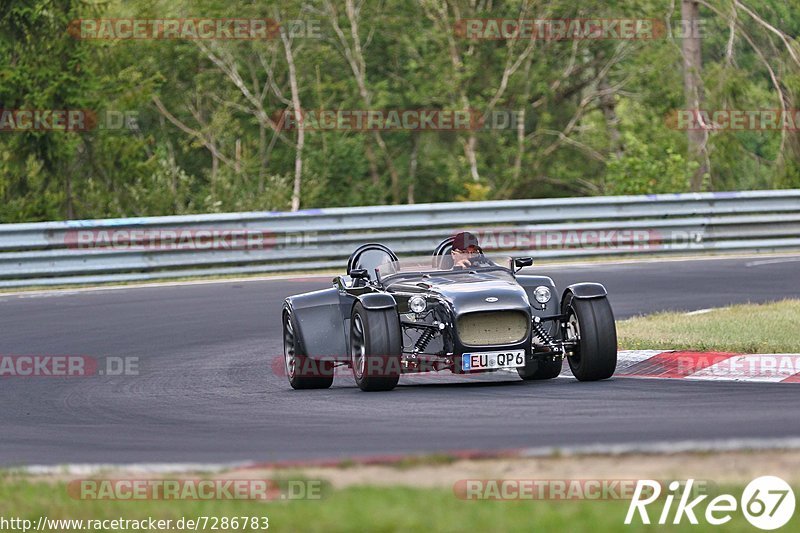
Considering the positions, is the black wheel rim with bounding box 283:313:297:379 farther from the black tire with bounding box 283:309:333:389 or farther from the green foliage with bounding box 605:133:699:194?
the green foliage with bounding box 605:133:699:194

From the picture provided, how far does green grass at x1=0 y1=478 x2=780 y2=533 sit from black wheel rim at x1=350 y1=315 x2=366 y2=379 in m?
4.41

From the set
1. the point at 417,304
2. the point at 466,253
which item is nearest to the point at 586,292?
the point at 417,304

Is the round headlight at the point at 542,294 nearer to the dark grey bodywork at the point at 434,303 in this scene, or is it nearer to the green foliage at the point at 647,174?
the dark grey bodywork at the point at 434,303

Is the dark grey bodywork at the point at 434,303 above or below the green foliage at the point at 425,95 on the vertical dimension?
below

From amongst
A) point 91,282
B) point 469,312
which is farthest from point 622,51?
point 469,312

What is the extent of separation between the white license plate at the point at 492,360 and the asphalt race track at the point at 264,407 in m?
0.19

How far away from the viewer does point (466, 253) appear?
41.1 feet

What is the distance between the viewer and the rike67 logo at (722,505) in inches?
232

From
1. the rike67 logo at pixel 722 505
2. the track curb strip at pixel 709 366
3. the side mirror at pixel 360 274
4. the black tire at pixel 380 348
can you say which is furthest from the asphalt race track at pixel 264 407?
the rike67 logo at pixel 722 505

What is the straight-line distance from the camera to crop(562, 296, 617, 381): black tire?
11.1 metres

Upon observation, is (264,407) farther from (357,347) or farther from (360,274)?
(360,274)

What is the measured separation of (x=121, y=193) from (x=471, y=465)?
71.4ft

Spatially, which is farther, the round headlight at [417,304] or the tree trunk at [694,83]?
the tree trunk at [694,83]

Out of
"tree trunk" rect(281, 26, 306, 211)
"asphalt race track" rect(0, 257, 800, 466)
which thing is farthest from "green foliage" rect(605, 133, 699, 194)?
"asphalt race track" rect(0, 257, 800, 466)
